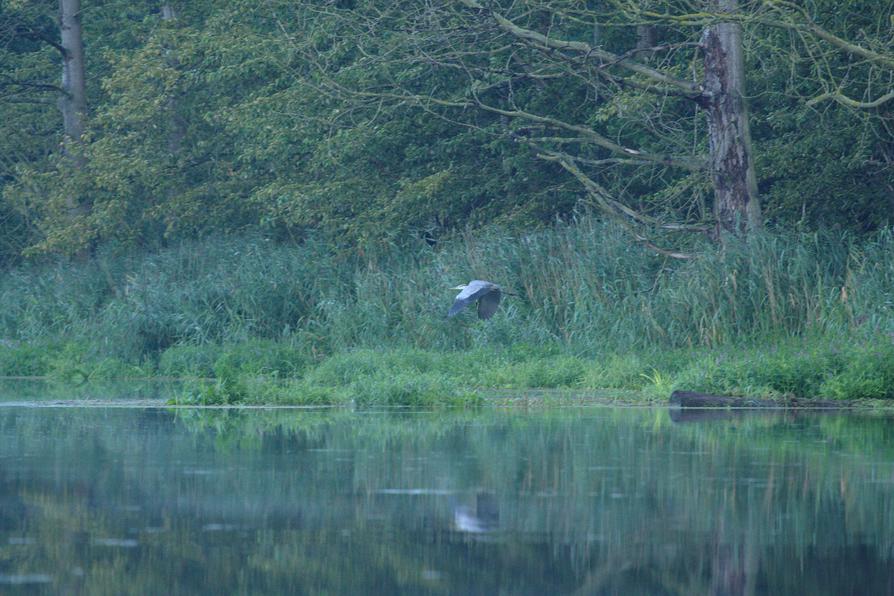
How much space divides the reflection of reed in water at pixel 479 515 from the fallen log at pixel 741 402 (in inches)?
255

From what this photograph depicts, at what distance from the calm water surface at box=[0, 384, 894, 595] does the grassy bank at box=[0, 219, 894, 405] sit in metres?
2.84

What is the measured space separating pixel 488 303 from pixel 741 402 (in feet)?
14.3

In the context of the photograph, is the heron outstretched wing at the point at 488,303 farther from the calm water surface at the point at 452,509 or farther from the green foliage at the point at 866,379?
the calm water surface at the point at 452,509

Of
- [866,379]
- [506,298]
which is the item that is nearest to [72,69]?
[506,298]

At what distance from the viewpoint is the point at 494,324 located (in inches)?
794

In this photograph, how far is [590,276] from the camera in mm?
20531

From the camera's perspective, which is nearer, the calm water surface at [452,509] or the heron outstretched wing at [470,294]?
the calm water surface at [452,509]

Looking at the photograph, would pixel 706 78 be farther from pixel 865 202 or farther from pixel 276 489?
pixel 276 489

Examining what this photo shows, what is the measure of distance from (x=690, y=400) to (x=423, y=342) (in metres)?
6.79

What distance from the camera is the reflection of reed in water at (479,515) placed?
298 inches

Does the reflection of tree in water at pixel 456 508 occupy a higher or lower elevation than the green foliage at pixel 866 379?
lower

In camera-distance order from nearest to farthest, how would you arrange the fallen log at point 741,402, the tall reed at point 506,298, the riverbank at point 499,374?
the fallen log at point 741,402 → the riverbank at point 499,374 → the tall reed at point 506,298

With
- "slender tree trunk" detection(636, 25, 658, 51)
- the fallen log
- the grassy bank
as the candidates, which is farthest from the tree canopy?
the fallen log

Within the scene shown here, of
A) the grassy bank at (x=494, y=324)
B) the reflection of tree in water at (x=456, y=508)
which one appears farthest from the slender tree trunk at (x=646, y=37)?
the reflection of tree in water at (x=456, y=508)
